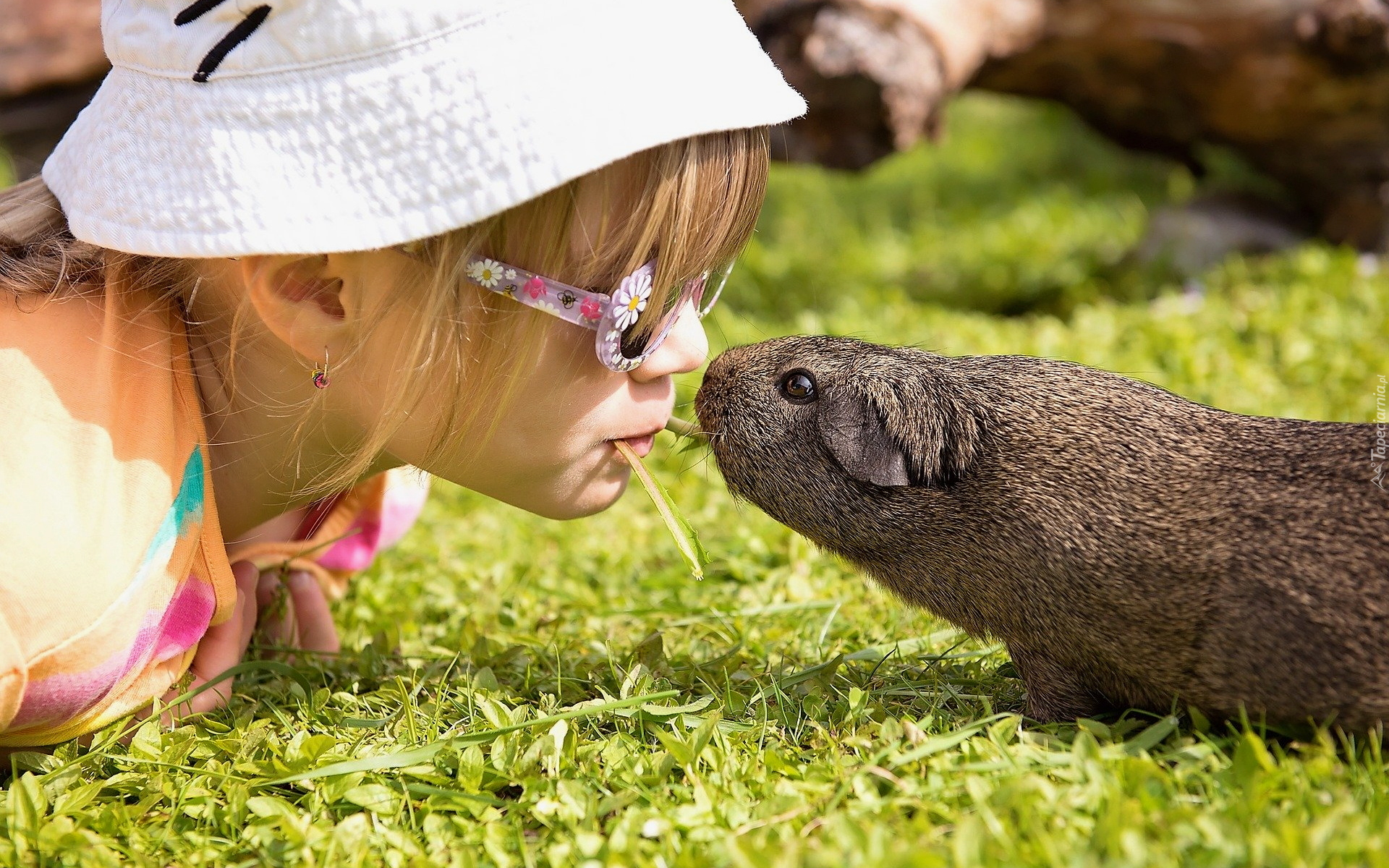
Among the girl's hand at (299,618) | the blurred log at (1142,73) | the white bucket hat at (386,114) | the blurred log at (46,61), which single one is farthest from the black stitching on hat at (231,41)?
the blurred log at (46,61)

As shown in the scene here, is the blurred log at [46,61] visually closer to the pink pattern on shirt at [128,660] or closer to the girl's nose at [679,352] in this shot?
the pink pattern on shirt at [128,660]

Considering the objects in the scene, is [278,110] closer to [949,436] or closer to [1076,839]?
[949,436]

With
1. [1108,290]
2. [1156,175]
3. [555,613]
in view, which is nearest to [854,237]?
[1108,290]

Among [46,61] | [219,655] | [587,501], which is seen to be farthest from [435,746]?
[46,61]

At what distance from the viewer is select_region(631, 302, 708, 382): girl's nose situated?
2.36 m

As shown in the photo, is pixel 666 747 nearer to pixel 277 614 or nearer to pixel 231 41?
pixel 277 614

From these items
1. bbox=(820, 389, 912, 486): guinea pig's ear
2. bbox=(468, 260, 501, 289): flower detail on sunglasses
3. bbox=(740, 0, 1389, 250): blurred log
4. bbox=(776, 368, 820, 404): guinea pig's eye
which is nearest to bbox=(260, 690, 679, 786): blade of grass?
bbox=(820, 389, 912, 486): guinea pig's ear

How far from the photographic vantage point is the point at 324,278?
7.17ft

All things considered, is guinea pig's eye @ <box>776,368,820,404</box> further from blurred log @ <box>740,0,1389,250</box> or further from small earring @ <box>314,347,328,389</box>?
blurred log @ <box>740,0,1389,250</box>

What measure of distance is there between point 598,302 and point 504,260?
0.18m

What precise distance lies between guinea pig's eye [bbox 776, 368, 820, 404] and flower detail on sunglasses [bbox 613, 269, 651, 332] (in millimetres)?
477

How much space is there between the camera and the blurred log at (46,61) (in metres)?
6.30

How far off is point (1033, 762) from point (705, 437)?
1034 millimetres

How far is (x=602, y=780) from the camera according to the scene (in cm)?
203
